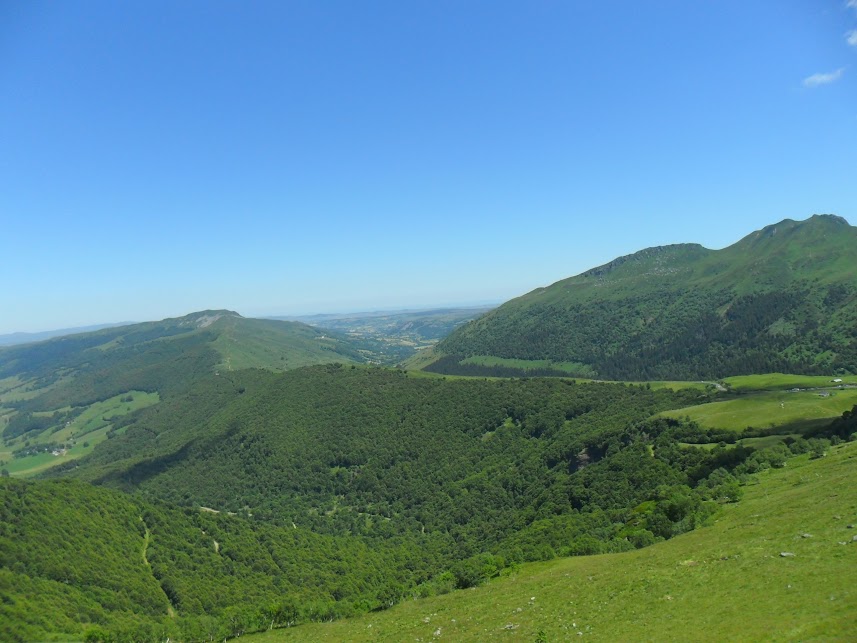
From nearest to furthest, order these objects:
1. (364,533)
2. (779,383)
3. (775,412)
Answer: (775,412), (364,533), (779,383)

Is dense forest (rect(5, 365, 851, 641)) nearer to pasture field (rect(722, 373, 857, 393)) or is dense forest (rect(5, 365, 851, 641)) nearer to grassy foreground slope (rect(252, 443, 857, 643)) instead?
grassy foreground slope (rect(252, 443, 857, 643))

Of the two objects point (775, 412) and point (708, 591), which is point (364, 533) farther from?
point (708, 591)

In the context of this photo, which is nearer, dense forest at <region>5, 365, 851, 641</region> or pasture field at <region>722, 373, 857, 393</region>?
dense forest at <region>5, 365, 851, 641</region>

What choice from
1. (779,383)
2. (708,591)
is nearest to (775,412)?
(779,383)

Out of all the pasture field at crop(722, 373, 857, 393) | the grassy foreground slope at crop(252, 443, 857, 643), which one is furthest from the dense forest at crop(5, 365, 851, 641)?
the pasture field at crop(722, 373, 857, 393)

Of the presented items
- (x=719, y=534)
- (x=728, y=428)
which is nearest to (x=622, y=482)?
(x=728, y=428)

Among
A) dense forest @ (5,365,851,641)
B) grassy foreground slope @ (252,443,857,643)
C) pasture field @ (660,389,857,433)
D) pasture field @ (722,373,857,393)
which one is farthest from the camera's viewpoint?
pasture field @ (722,373,857,393)

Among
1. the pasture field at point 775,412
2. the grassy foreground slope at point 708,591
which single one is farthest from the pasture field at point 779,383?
the grassy foreground slope at point 708,591
